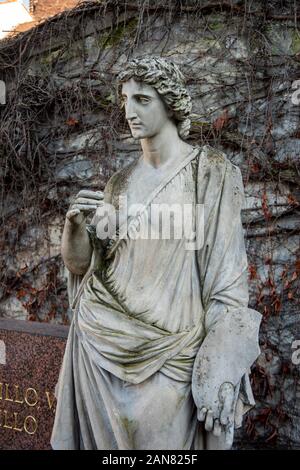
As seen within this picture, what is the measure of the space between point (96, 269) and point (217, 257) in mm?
506

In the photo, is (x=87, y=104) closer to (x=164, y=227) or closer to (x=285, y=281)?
(x=285, y=281)

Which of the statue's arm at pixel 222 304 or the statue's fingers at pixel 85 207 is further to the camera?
the statue's fingers at pixel 85 207

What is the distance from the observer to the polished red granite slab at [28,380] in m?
3.74

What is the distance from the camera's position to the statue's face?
2.09 m

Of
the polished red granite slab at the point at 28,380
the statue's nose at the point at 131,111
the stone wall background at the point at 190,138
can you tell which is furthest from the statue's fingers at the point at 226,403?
the stone wall background at the point at 190,138

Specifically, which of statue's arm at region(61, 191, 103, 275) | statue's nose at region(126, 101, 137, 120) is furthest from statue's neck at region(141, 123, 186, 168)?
statue's arm at region(61, 191, 103, 275)

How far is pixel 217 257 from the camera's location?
205cm

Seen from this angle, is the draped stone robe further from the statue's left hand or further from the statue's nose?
the statue's nose

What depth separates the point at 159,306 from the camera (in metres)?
2.04

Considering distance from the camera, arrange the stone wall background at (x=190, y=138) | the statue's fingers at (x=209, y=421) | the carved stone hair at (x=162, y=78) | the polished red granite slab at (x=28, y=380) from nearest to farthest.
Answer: the statue's fingers at (x=209, y=421), the carved stone hair at (x=162, y=78), the polished red granite slab at (x=28, y=380), the stone wall background at (x=190, y=138)

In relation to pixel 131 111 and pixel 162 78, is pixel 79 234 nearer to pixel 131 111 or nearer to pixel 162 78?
pixel 131 111

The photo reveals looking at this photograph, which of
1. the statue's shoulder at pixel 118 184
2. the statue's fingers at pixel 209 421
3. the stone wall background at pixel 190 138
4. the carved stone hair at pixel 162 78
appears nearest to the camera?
the statue's fingers at pixel 209 421

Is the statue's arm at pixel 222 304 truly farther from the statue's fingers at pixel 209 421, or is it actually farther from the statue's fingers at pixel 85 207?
the statue's fingers at pixel 85 207

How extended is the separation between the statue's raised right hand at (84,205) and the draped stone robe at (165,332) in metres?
0.16
